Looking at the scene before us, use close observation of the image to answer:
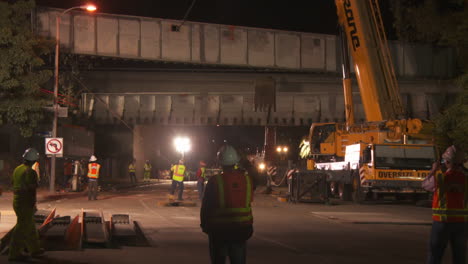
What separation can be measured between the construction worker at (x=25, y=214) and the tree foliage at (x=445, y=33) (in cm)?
2192

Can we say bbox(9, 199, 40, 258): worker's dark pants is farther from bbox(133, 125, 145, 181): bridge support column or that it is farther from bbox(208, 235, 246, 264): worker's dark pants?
bbox(133, 125, 145, 181): bridge support column

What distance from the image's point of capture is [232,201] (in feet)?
23.1

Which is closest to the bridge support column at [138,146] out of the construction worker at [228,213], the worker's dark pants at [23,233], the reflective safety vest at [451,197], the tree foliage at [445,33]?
the tree foliage at [445,33]

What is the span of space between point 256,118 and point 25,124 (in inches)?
709

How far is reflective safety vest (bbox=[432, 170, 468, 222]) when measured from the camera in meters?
8.34

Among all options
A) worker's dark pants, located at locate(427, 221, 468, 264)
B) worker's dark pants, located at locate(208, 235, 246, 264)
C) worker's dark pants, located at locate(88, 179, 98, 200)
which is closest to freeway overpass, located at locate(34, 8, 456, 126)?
worker's dark pants, located at locate(88, 179, 98, 200)

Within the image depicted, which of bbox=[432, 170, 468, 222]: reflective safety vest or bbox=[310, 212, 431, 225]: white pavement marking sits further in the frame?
bbox=[310, 212, 431, 225]: white pavement marking

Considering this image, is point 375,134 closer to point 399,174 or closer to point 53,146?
point 399,174

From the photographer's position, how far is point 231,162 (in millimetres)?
7191

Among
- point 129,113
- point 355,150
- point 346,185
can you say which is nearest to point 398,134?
point 355,150

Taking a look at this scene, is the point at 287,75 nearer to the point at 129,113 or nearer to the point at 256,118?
the point at 256,118

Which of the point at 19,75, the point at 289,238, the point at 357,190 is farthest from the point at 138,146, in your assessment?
the point at 289,238

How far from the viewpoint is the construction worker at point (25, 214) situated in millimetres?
10484

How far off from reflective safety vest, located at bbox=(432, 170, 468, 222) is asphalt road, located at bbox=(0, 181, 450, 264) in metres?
3.11
